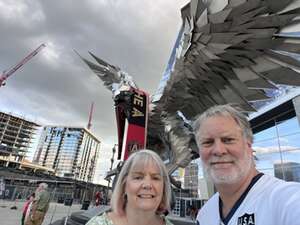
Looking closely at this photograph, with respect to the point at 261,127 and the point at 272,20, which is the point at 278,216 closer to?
the point at 272,20

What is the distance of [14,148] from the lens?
7500 centimetres

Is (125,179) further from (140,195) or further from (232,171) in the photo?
(232,171)

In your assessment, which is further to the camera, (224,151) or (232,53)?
(232,53)

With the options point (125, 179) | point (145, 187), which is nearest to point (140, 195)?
point (145, 187)

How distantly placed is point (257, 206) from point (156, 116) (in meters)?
4.72

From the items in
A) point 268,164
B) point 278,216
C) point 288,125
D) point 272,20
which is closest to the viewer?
point 278,216

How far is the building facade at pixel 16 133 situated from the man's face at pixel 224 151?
274 feet

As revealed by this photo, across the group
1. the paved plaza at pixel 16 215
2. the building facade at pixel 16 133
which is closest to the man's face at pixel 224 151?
the paved plaza at pixel 16 215

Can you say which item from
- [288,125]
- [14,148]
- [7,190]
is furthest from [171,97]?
[14,148]

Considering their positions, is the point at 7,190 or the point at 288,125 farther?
the point at 7,190

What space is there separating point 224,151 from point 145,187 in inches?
21.6

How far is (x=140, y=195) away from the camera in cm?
146

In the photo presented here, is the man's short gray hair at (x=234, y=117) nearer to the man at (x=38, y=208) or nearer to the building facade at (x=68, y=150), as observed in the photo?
the man at (x=38, y=208)

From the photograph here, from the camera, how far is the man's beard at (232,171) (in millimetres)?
1185
